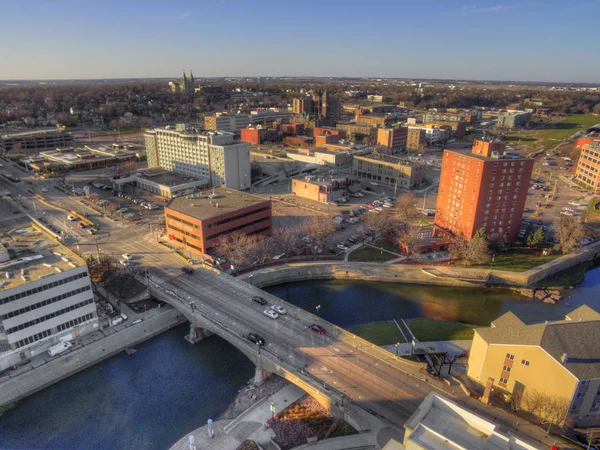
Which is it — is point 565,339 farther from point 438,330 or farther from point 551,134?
point 551,134

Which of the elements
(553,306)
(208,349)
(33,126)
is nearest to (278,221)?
(208,349)

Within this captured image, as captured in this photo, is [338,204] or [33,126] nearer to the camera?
[338,204]

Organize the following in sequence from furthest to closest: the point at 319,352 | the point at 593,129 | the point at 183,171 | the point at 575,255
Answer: the point at 593,129, the point at 183,171, the point at 575,255, the point at 319,352

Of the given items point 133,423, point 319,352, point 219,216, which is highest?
point 219,216

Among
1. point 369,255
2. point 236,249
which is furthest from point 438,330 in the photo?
point 236,249

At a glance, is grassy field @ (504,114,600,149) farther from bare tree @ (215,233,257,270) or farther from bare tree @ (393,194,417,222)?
bare tree @ (215,233,257,270)

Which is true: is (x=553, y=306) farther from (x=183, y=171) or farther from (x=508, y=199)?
(x=183, y=171)

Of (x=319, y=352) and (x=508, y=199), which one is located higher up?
(x=508, y=199)
